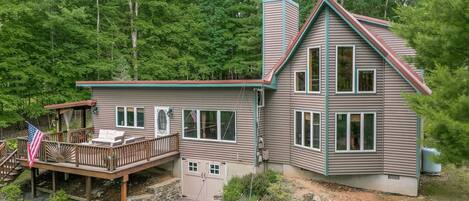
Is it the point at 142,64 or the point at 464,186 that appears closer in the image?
the point at 464,186

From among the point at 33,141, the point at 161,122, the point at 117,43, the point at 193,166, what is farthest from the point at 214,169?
the point at 117,43

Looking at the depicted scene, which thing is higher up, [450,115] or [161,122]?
[450,115]

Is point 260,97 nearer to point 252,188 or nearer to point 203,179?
point 252,188

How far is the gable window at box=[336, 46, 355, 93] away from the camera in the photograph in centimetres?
1185

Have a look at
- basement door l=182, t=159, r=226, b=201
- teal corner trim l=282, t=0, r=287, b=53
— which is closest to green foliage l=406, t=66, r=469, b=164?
teal corner trim l=282, t=0, r=287, b=53

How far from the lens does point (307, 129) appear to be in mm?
12719

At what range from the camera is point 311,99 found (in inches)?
493

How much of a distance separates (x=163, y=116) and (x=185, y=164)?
2283 mm

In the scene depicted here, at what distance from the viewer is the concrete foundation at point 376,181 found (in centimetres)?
1166

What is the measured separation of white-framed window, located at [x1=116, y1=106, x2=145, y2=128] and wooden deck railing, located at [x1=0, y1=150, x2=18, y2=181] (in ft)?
14.2

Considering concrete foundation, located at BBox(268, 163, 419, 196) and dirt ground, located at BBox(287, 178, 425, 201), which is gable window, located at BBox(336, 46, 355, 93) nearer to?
concrete foundation, located at BBox(268, 163, 419, 196)

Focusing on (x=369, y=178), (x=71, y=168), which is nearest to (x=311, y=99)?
(x=369, y=178)

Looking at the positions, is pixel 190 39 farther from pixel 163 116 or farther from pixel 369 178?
pixel 369 178

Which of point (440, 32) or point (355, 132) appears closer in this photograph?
point (440, 32)
